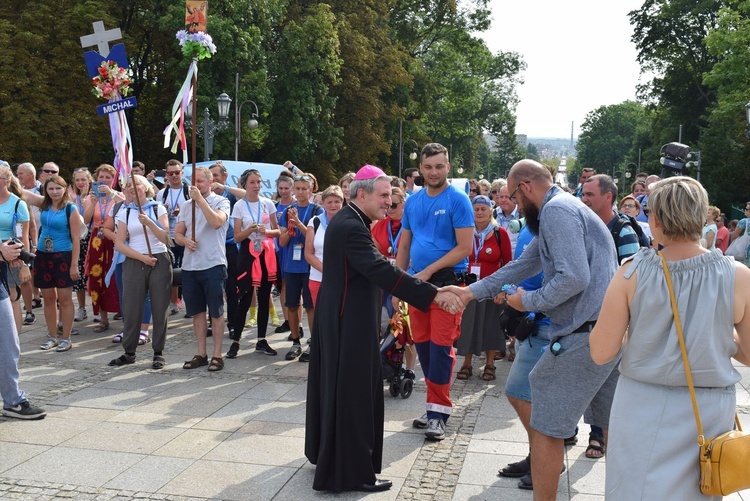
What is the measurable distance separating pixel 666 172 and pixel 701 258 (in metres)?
7.86

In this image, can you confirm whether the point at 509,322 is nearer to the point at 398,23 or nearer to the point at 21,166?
the point at 21,166

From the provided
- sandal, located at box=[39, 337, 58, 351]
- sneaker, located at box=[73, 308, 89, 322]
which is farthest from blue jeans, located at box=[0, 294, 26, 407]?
sneaker, located at box=[73, 308, 89, 322]

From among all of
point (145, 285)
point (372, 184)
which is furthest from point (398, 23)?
point (372, 184)

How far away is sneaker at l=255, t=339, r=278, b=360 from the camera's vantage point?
29.8ft

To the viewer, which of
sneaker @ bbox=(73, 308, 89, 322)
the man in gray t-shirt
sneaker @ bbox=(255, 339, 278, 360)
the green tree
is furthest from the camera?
the green tree

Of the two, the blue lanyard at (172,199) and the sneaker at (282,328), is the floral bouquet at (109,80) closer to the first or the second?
the blue lanyard at (172,199)

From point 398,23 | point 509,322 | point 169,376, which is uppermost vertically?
point 398,23

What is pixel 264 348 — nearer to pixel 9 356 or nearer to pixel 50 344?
pixel 50 344

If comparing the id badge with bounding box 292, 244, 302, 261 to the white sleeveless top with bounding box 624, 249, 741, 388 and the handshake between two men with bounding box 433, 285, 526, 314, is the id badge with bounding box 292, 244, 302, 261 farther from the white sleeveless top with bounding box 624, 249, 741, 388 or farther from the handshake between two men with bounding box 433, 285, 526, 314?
the white sleeveless top with bounding box 624, 249, 741, 388

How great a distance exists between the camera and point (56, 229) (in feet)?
30.4

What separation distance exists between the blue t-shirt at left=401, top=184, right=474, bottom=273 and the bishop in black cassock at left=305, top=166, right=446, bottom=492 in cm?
109

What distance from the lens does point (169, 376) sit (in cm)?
795

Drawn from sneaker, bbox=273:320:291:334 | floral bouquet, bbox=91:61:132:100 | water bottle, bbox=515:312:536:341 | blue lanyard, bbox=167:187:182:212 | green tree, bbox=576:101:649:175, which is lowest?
sneaker, bbox=273:320:291:334

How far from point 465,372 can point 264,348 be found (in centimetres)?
243
